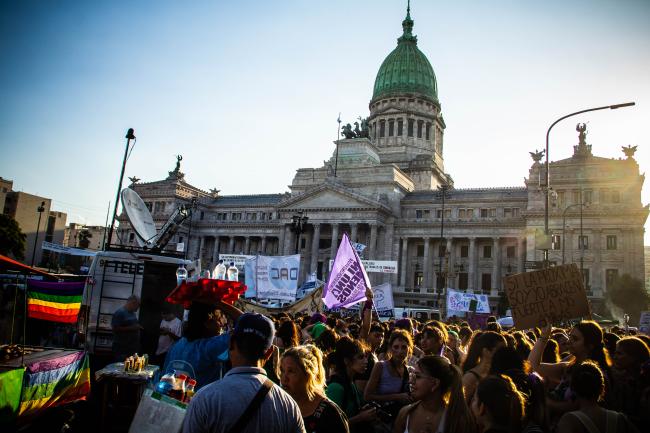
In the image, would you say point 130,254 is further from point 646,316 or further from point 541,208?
point 541,208

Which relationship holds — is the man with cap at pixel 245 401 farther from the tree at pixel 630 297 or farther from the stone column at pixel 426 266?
the stone column at pixel 426 266

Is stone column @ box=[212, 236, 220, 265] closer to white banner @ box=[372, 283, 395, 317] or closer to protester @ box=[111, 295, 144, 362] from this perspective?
white banner @ box=[372, 283, 395, 317]

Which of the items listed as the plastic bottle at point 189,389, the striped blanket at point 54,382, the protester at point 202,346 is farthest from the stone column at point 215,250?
the plastic bottle at point 189,389

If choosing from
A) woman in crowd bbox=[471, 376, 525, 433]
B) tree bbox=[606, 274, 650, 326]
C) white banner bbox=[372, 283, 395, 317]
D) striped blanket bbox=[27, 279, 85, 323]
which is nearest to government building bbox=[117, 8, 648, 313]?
tree bbox=[606, 274, 650, 326]

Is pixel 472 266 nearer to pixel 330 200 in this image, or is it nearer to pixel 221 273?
pixel 330 200

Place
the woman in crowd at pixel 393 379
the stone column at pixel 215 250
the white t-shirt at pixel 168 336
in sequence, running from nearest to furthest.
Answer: the woman in crowd at pixel 393 379 → the white t-shirt at pixel 168 336 → the stone column at pixel 215 250

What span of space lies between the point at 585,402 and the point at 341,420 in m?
2.23

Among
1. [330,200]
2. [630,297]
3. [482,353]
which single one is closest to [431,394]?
[482,353]

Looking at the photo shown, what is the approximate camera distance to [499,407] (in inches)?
159

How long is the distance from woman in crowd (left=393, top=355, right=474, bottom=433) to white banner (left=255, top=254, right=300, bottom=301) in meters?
17.6

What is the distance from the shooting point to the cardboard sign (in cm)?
860

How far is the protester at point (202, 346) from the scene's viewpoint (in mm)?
5500

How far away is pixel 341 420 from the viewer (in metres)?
4.46

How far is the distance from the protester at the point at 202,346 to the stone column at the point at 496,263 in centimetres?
5247
